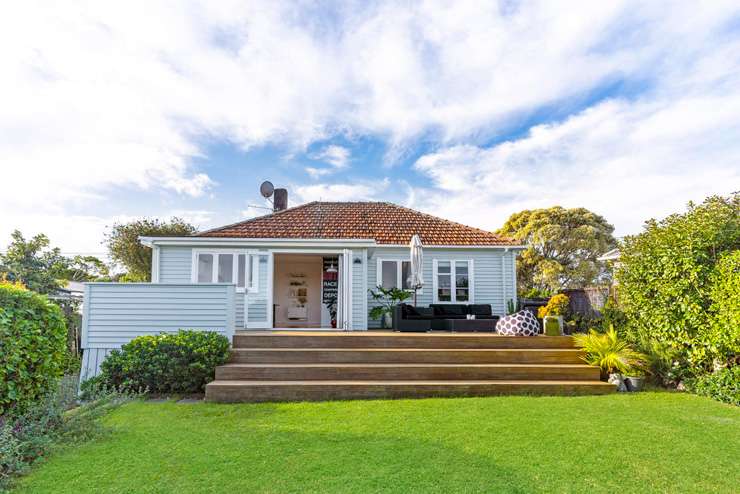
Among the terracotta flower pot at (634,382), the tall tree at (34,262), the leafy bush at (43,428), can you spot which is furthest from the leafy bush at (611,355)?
the tall tree at (34,262)

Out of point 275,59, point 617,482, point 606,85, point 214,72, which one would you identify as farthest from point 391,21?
point 617,482

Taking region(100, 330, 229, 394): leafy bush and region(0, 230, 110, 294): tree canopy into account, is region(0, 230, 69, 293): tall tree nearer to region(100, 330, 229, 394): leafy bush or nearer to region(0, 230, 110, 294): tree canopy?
region(0, 230, 110, 294): tree canopy

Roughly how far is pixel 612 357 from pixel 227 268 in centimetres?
878

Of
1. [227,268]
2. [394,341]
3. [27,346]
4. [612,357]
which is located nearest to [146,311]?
[227,268]

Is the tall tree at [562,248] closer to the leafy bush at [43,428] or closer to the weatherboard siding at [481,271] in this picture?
the weatherboard siding at [481,271]

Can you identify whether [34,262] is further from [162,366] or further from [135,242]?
[162,366]

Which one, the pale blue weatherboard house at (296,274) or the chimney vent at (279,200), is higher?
the chimney vent at (279,200)

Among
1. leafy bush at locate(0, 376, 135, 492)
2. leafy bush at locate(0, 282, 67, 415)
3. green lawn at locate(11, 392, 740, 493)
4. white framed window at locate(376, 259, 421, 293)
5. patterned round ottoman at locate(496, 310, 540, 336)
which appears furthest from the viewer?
white framed window at locate(376, 259, 421, 293)

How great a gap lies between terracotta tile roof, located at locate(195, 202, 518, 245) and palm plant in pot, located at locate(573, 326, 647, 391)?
533 cm

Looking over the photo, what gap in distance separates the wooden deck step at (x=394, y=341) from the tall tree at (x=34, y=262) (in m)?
13.8

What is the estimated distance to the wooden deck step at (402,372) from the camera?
720 cm

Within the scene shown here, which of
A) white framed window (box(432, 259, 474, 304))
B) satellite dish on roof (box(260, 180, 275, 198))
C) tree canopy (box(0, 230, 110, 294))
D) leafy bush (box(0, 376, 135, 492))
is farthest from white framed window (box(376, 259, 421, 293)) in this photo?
tree canopy (box(0, 230, 110, 294))

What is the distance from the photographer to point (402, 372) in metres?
7.34

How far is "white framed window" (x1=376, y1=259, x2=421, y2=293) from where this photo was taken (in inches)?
507
